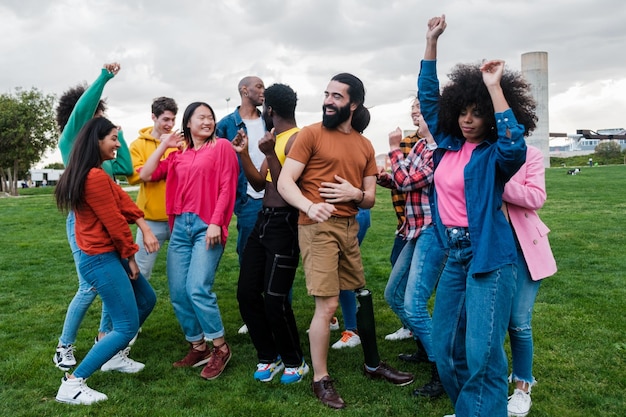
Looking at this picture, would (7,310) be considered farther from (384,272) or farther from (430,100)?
(430,100)

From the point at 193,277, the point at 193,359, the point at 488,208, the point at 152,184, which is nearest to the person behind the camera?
the point at 488,208

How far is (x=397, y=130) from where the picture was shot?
4.98 metres

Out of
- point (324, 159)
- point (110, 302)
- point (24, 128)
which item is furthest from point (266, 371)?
point (24, 128)

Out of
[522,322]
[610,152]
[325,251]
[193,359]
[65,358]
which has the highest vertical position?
[325,251]

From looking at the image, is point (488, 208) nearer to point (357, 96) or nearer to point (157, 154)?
point (357, 96)

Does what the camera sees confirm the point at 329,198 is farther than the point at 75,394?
No

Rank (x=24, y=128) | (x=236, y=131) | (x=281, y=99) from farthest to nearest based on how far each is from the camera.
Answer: (x=24, y=128) < (x=236, y=131) < (x=281, y=99)

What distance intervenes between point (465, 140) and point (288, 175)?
4.19 feet

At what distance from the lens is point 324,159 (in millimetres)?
4137

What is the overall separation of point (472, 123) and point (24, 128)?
44035 millimetres

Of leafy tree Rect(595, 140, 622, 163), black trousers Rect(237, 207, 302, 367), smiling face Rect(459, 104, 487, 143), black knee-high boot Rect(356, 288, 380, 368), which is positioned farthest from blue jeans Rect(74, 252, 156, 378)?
leafy tree Rect(595, 140, 622, 163)

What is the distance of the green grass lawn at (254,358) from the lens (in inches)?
163

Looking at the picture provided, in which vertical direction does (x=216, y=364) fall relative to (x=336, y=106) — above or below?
below

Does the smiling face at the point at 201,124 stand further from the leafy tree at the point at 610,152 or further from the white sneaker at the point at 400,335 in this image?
the leafy tree at the point at 610,152
